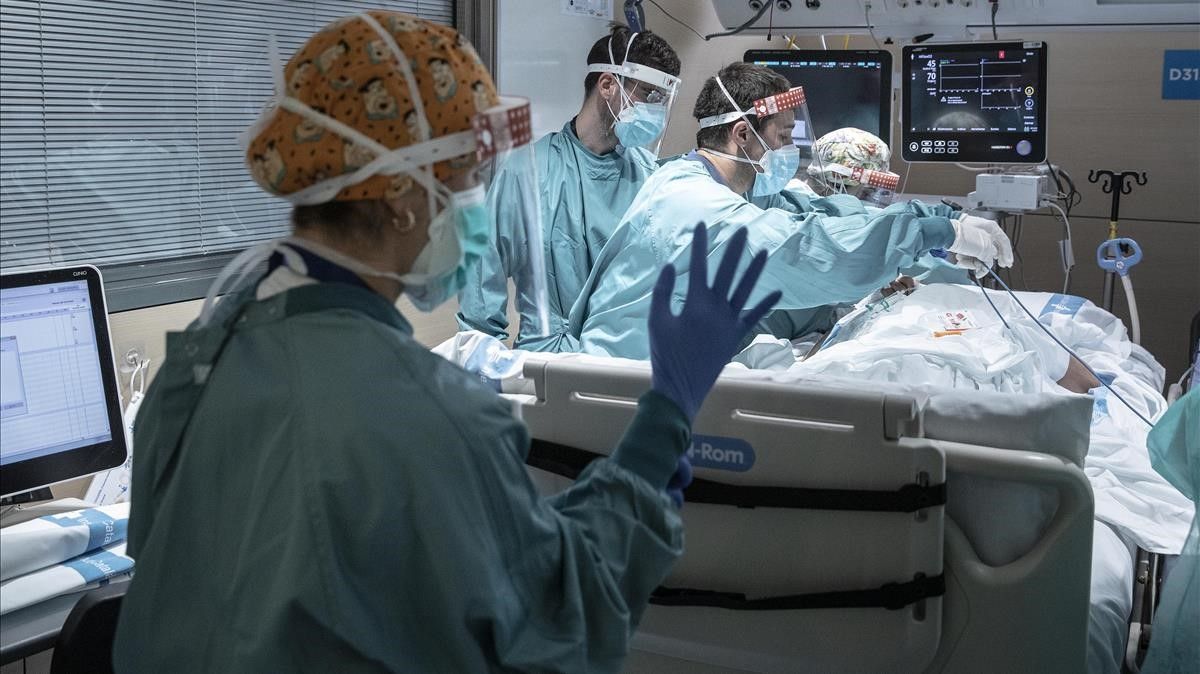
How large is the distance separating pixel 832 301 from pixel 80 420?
70.4 inches

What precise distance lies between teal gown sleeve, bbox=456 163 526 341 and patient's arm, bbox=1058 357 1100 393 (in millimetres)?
1603

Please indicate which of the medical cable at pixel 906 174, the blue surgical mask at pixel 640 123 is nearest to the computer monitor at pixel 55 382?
the blue surgical mask at pixel 640 123

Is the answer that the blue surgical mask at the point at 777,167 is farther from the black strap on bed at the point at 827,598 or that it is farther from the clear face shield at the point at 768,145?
the black strap on bed at the point at 827,598

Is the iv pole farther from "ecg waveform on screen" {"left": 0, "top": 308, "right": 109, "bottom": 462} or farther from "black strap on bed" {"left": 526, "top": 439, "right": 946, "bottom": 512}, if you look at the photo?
"ecg waveform on screen" {"left": 0, "top": 308, "right": 109, "bottom": 462}

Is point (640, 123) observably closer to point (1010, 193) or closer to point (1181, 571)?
point (1010, 193)

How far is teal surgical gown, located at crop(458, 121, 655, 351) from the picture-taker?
3.28 metres

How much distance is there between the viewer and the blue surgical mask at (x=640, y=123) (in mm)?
3326

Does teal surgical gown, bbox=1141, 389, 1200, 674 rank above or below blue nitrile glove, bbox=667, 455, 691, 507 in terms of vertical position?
below

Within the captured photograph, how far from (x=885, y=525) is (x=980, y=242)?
121 centimetres

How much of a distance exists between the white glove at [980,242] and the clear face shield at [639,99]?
3.16 feet

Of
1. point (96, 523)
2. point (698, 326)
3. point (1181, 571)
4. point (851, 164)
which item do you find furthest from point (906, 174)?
point (96, 523)

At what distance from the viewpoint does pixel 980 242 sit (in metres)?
2.79

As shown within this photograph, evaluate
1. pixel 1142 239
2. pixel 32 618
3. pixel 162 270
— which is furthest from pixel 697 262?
pixel 1142 239

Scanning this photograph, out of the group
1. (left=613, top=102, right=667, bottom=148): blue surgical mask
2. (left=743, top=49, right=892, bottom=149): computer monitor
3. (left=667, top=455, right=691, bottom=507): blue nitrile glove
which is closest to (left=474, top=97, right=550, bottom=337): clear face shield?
(left=667, top=455, right=691, bottom=507): blue nitrile glove
